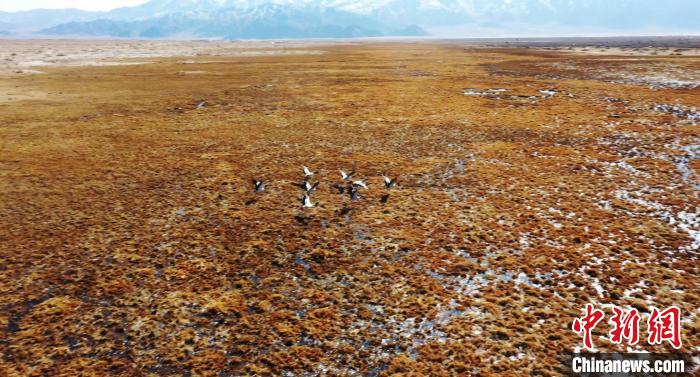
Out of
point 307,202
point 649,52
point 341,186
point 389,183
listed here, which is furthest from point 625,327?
point 649,52

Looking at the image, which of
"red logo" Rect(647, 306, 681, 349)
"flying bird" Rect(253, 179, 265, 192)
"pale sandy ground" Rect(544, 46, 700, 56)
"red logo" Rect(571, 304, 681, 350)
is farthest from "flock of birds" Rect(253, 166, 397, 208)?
"pale sandy ground" Rect(544, 46, 700, 56)

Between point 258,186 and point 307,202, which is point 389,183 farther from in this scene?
point 258,186

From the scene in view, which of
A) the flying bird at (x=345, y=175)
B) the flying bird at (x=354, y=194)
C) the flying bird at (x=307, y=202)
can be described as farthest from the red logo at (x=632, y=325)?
the flying bird at (x=345, y=175)

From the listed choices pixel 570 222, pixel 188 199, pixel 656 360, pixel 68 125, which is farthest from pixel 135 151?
pixel 656 360

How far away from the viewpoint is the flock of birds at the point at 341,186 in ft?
69.7

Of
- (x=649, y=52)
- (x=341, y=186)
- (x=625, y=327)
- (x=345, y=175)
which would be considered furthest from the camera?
(x=649, y=52)

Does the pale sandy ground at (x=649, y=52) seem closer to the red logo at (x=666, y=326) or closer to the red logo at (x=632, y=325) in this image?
the red logo at (x=666, y=326)

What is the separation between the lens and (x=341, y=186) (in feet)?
75.4

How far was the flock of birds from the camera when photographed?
21250 millimetres

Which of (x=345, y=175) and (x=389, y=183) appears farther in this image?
(x=345, y=175)

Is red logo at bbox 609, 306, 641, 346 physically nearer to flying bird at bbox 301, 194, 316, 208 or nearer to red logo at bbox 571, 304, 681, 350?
red logo at bbox 571, 304, 681, 350

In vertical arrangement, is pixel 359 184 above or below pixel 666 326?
above

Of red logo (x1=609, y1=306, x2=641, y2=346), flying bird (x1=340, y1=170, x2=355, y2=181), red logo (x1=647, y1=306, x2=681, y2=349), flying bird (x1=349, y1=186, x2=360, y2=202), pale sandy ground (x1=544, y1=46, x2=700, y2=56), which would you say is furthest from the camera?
pale sandy ground (x1=544, y1=46, x2=700, y2=56)

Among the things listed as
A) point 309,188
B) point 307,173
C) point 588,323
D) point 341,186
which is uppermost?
point 307,173
